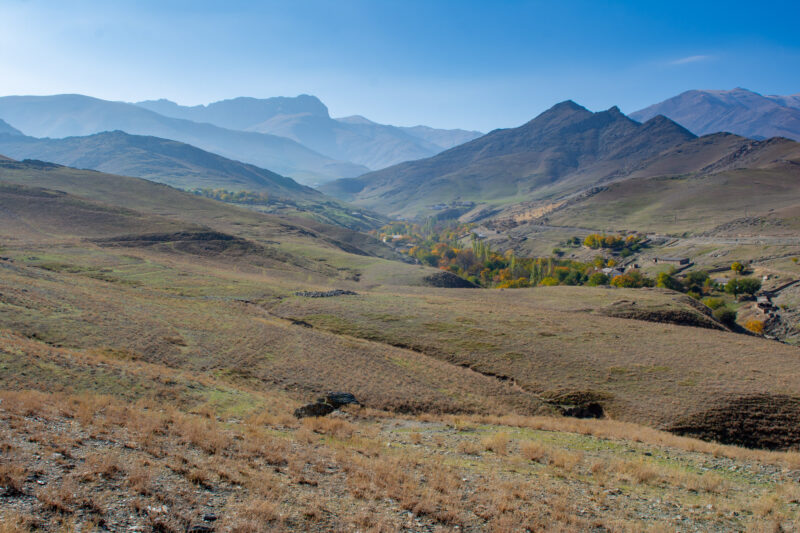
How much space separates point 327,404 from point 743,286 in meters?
114

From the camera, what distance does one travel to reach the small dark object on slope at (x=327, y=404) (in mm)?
22344

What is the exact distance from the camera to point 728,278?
112 m

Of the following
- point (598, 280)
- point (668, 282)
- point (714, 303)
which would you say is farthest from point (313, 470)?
point (668, 282)

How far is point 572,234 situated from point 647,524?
7710 inches

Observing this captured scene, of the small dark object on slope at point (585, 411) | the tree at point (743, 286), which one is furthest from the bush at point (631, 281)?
the small dark object on slope at point (585, 411)

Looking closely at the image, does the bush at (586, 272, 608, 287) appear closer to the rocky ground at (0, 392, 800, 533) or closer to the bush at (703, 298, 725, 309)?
the bush at (703, 298, 725, 309)

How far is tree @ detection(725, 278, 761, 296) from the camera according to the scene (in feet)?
329

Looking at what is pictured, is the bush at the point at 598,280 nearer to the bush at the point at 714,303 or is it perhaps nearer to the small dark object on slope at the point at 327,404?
the bush at the point at 714,303

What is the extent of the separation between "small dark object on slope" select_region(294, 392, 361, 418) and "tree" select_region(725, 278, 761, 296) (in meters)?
110

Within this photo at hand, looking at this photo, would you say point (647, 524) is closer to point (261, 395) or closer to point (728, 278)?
point (261, 395)

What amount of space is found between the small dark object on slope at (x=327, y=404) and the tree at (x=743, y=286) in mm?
110343

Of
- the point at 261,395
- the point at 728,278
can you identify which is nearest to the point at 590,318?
the point at 261,395

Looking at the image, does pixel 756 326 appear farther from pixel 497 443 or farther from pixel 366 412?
pixel 366 412

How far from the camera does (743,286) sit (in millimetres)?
101000
